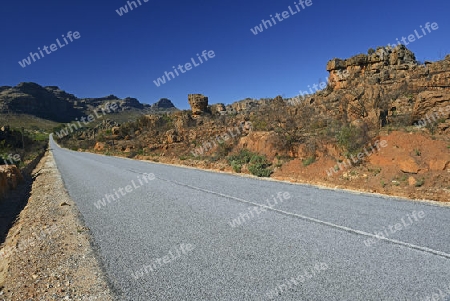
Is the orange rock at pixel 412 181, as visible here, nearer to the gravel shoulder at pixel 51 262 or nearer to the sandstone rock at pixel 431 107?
the sandstone rock at pixel 431 107

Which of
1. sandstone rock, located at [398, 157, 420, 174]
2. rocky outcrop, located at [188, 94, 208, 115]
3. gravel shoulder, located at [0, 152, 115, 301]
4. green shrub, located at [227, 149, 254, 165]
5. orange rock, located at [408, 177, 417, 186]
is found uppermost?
rocky outcrop, located at [188, 94, 208, 115]

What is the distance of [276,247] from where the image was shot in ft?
15.9

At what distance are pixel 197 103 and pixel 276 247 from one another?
136 ft

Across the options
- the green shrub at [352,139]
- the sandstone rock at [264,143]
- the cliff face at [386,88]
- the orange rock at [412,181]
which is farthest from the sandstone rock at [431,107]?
the sandstone rock at [264,143]

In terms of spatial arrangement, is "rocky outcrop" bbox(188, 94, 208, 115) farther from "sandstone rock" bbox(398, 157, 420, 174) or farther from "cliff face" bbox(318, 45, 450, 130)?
"sandstone rock" bbox(398, 157, 420, 174)

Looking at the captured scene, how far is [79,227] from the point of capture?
6852 mm

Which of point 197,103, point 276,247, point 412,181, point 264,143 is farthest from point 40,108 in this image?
point 276,247

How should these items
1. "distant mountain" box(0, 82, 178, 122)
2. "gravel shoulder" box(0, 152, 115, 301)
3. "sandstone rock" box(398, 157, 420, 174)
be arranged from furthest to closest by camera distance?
1. "distant mountain" box(0, 82, 178, 122)
2. "sandstone rock" box(398, 157, 420, 174)
3. "gravel shoulder" box(0, 152, 115, 301)

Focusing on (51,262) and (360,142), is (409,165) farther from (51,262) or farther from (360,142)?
(51,262)

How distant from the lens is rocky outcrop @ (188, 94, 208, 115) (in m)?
44.8

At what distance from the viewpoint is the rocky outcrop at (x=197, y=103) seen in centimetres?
4481

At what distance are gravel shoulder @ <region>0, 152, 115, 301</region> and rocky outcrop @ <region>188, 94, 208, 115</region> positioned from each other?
37.2 metres

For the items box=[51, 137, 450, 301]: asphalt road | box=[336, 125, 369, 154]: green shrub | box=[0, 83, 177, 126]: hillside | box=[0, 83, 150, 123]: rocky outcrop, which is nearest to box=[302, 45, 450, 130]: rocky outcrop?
box=[336, 125, 369, 154]: green shrub

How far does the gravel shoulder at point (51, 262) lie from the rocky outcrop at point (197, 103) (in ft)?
122
